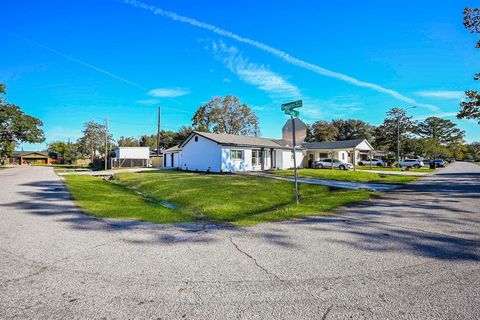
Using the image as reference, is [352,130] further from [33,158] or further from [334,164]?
[33,158]

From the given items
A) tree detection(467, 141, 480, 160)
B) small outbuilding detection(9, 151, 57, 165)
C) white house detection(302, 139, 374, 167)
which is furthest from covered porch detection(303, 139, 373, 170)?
tree detection(467, 141, 480, 160)

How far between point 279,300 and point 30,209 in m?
8.98

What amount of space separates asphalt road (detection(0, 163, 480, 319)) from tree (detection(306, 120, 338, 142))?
64682mm

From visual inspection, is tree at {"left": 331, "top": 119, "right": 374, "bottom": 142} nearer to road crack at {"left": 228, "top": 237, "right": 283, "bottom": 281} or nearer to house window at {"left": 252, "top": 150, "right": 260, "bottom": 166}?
house window at {"left": 252, "top": 150, "right": 260, "bottom": 166}

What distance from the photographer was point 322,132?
68688 millimetres

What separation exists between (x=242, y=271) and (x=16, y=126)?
177 feet

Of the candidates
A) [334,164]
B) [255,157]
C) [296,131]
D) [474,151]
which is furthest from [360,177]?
[474,151]

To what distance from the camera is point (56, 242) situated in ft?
16.8

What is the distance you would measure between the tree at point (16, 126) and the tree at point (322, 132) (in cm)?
5907

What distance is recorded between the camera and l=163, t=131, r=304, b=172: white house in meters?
26.1

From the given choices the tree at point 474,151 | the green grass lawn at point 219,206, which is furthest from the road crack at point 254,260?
the tree at point 474,151

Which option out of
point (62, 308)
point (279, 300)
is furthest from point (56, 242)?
point (279, 300)

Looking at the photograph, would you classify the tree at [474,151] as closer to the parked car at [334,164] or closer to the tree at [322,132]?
the tree at [322,132]

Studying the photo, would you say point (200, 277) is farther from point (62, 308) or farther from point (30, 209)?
point (30, 209)
